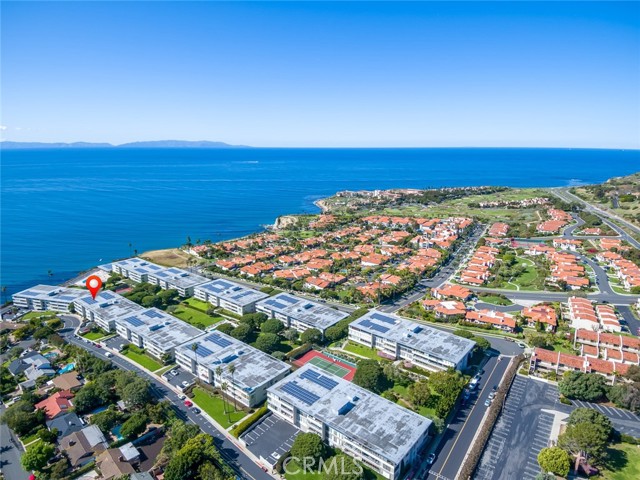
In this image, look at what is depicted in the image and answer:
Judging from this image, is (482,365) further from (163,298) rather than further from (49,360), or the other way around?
(49,360)

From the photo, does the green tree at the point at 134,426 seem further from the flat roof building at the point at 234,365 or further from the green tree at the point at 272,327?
the green tree at the point at 272,327

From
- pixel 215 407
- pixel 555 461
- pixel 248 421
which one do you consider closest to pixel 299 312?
pixel 215 407

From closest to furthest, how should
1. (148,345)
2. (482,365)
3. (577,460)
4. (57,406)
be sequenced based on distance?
(577,460) < (57,406) < (482,365) < (148,345)

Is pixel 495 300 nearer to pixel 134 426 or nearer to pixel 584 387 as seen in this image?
pixel 584 387

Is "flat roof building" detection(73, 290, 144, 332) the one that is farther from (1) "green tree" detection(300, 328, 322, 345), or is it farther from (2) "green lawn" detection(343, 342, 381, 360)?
(2) "green lawn" detection(343, 342, 381, 360)

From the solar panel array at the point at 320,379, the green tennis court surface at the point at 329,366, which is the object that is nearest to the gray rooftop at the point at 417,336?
the green tennis court surface at the point at 329,366

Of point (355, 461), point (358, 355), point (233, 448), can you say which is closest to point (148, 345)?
point (233, 448)

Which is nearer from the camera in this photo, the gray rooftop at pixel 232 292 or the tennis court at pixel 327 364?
the tennis court at pixel 327 364
